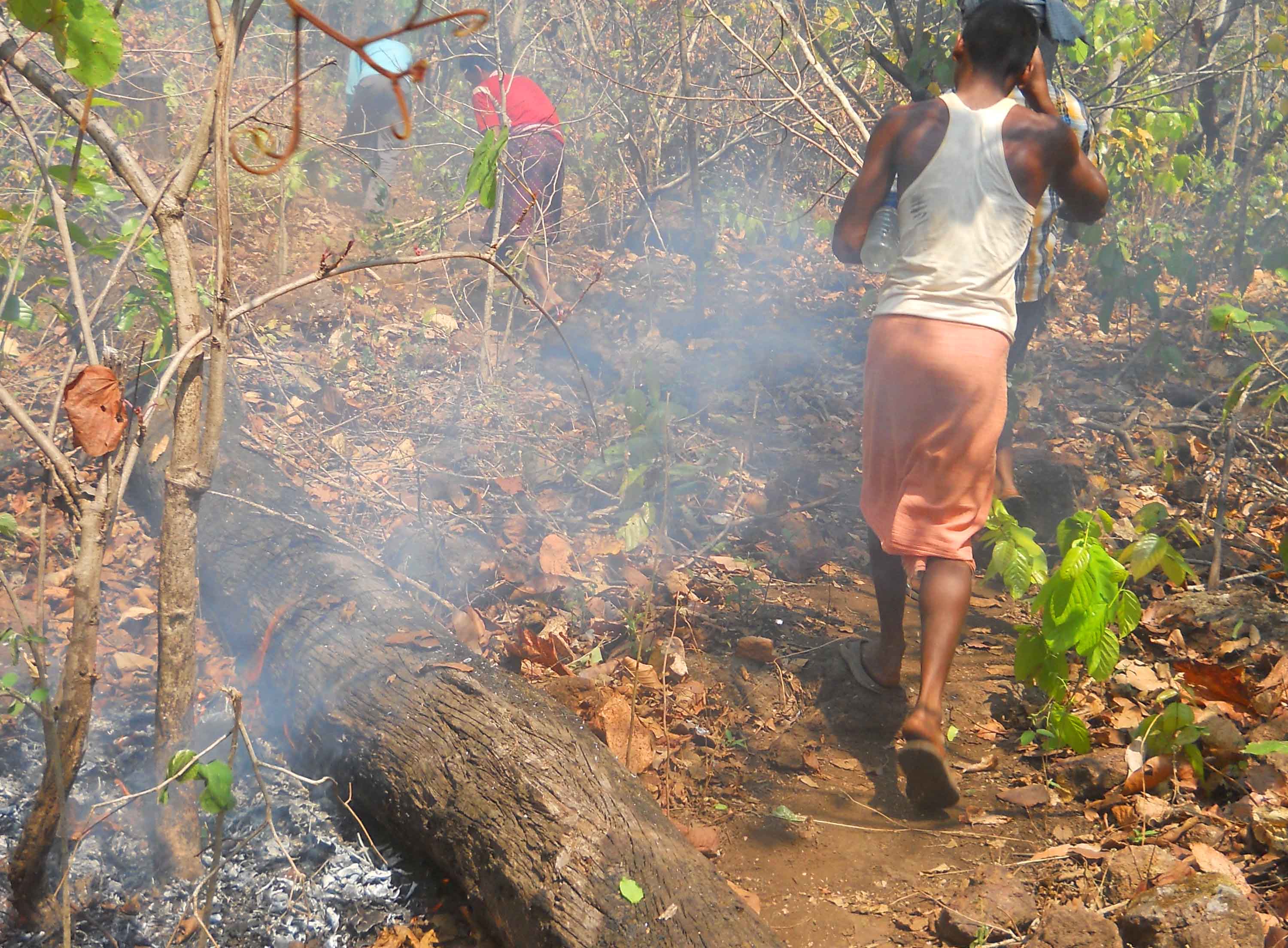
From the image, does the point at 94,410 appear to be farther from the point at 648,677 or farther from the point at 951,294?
the point at 951,294

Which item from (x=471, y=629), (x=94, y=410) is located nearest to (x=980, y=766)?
(x=471, y=629)

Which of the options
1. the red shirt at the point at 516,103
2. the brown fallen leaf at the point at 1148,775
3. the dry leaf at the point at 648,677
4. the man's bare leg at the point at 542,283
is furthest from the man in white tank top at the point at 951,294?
the man's bare leg at the point at 542,283

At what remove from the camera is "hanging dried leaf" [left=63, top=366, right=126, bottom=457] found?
154cm

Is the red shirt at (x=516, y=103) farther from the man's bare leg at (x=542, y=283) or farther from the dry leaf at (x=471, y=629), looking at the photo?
the dry leaf at (x=471, y=629)

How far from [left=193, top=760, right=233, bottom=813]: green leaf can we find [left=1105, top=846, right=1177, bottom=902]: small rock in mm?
1680

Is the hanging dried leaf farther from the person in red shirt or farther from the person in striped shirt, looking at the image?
the person in red shirt

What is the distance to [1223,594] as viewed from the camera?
2.79 metres

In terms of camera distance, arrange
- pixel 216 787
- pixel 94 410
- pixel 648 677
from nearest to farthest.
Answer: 1. pixel 216 787
2. pixel 94 410
3. pixel 648 677

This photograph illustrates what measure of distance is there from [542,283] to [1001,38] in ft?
A: 12.4

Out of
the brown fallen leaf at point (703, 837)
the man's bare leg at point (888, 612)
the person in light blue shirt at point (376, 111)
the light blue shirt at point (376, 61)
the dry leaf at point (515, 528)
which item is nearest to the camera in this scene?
the brown fallen leaf at point (703, 837)

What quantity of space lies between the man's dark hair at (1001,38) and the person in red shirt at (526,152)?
274 cm

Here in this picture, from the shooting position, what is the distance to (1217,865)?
1.76m

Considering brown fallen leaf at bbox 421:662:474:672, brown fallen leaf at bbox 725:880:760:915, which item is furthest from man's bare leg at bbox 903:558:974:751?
brown fallen leaf at bbox 421:662:474:672

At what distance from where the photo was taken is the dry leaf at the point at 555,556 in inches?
132
